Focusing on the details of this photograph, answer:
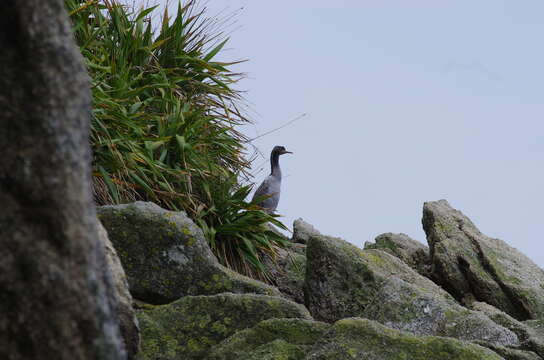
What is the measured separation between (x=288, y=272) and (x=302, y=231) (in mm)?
1689

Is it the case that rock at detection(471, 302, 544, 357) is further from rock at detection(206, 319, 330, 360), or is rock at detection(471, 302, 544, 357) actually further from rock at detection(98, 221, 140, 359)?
rock at detection(98, 221, 140, 359)

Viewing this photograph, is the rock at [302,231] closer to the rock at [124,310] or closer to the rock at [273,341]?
the rock at [273,341]

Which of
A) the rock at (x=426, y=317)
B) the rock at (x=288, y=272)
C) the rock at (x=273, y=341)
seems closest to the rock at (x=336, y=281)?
the rock at (x=426, y=317)

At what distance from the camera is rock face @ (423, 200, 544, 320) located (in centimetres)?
797

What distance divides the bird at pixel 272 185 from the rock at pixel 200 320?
4635mm

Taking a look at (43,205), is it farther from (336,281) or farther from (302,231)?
(302,231)

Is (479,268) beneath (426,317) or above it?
above

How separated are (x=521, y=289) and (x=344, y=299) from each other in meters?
2.53

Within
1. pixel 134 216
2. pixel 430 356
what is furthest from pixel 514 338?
pixel 134 216

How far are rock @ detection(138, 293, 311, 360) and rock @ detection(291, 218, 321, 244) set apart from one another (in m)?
4.92

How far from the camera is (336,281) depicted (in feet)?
21.3

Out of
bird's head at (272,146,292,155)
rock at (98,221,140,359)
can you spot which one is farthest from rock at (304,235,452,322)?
bird's head at (272,146,292,155)

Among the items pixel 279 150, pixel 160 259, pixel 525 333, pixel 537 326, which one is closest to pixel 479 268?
pixel 537 326

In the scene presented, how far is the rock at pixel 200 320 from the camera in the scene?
13.8ft
